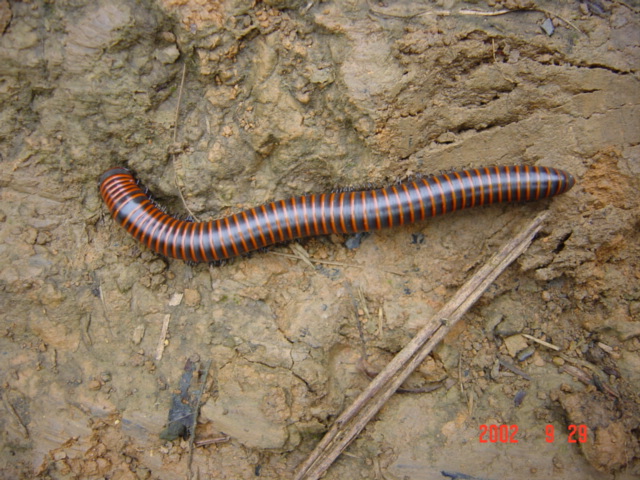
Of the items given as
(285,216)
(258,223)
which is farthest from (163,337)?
(285,216)

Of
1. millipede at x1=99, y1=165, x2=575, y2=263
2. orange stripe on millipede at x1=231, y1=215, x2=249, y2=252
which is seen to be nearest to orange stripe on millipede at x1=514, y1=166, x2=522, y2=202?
millipede at x1=99, y1=165, x2=575, y2=263

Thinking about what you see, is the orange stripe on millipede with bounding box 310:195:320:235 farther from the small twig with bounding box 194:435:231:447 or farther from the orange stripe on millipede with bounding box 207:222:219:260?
the small twig with bounding box 194:435:231:447

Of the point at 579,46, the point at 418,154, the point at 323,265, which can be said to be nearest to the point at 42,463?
the point at 323,265

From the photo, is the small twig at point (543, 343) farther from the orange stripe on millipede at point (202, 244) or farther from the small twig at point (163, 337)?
the small twig at point (163, 337)

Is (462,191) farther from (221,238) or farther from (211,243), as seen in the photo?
(211,243)

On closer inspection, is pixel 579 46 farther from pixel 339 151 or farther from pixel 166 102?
pixel 166 102

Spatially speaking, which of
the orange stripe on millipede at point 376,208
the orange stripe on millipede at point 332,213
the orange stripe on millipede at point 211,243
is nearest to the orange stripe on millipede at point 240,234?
the orange stripe on millipede at point 211,243
